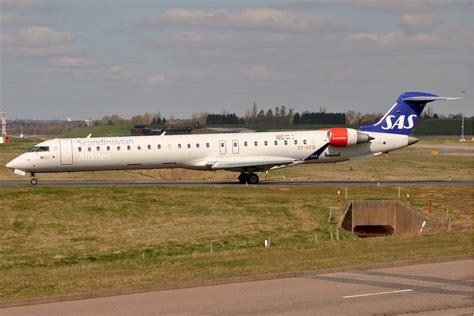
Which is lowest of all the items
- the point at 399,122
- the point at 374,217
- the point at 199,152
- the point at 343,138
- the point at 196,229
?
the point at 196,229

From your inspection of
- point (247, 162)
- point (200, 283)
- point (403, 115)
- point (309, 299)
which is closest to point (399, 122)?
point (403, 115)

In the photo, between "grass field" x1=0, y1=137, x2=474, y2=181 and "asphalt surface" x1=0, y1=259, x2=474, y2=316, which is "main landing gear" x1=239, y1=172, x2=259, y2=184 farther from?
"asphalt surface" x1=0, y1=259, x2=474, y2=316

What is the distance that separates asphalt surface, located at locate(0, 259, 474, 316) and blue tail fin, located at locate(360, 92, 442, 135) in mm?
29251

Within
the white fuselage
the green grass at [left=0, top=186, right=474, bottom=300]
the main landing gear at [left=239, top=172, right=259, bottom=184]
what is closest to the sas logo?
the white fuselage

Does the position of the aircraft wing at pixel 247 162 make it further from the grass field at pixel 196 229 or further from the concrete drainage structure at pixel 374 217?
the concrete drainage structure at pixel 374 217

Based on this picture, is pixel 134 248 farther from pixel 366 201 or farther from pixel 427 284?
pixel 427 284

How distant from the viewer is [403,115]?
48.9 m

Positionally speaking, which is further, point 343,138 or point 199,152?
point 343,138

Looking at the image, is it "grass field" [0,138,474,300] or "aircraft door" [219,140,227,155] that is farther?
"aircraft door" [219,140,227,155]

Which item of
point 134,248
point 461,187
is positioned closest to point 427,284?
point 134,248

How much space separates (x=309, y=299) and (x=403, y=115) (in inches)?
1318

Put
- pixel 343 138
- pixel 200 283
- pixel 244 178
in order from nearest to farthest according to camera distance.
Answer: pixel 200 283 → pixel 343 138 → pixel 244 178

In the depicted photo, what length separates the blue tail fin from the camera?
1916 inches

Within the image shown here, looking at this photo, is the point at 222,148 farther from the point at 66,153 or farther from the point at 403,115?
the point at 403,115
